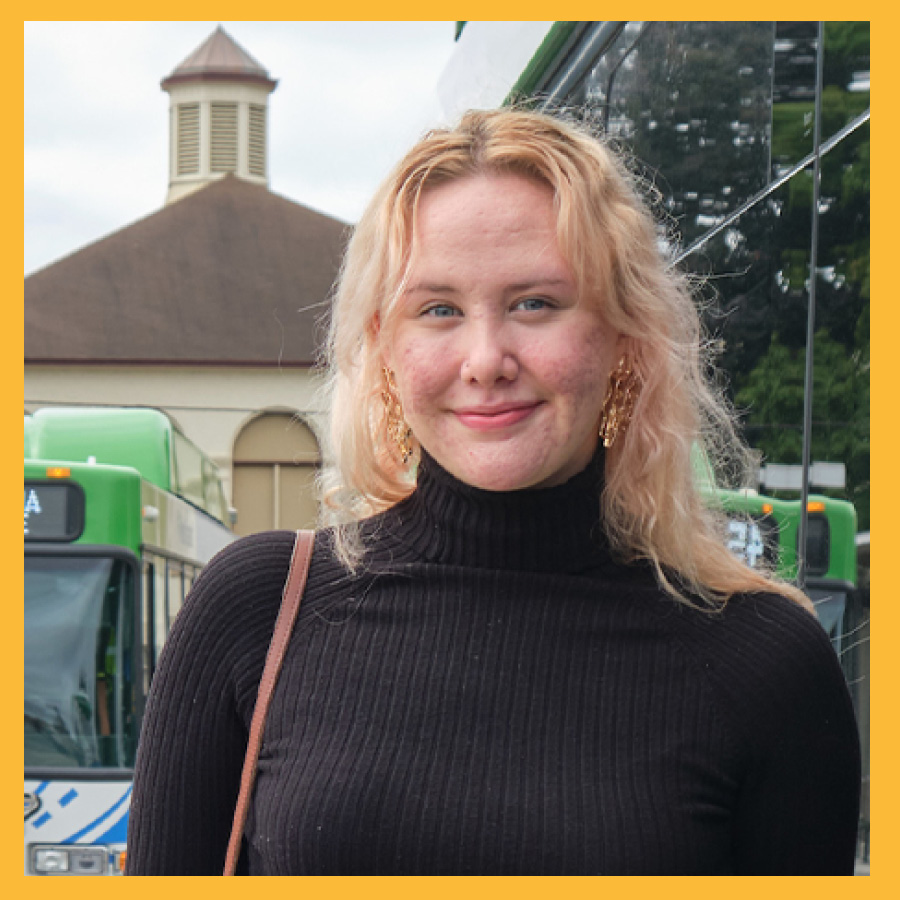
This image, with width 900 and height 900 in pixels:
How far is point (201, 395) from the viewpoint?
27.7 metres

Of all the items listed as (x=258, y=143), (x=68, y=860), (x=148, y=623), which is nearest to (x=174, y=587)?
(x=148, y=623)

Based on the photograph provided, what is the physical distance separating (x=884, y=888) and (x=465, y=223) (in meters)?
0.85

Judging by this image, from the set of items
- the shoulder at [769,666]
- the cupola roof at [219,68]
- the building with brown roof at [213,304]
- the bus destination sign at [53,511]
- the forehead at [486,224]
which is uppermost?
the cupola roof at [219,68]

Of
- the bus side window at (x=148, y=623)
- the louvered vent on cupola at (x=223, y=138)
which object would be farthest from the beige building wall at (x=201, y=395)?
the bus side window at (x=148, y=623)

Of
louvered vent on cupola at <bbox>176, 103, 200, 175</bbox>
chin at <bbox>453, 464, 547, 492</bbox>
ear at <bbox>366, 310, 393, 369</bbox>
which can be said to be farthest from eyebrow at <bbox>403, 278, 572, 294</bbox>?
louvered vent on cupola at <bbox>176, 103, 200, 175</bbox>

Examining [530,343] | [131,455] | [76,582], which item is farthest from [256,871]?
[131,455]

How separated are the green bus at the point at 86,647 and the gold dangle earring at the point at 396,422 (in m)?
4.71

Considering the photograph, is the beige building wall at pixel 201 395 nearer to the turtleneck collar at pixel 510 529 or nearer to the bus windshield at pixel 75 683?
the bus windshield at pixel 75 683

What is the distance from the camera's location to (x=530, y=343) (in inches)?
67.5

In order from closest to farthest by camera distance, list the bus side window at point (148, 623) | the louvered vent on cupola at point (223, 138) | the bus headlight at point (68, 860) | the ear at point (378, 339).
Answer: the ear at point (378, 339) < the bus headlight at point (68, 860) < the bus side window at point (148, 623) < the louvered vent on cupola at point (223, 138)

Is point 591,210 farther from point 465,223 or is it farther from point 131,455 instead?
point 131,455

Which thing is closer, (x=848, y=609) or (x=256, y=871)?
(x=256, y=871)

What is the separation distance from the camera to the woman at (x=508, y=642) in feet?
5.40

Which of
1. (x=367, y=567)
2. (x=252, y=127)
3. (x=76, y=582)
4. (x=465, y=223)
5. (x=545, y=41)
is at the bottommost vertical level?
(x=76, y=582)
